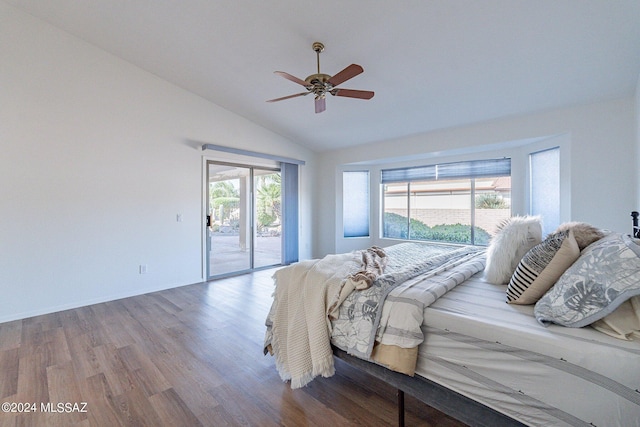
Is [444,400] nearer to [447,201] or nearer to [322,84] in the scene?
[322,84]

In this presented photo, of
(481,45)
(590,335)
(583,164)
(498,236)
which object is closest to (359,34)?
(481,45)

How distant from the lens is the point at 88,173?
369cm

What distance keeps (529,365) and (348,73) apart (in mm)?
2400

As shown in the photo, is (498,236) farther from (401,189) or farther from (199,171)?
(199,171)

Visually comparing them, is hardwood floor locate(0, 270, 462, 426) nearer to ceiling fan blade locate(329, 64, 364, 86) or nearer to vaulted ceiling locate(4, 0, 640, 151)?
ceiling fan blade locate(329, 64, 364, 86)

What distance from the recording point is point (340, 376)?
2131 millimetres

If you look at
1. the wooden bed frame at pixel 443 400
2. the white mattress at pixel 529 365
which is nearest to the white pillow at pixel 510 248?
the white mattress at pixel 529 365

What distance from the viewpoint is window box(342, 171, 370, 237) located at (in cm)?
621

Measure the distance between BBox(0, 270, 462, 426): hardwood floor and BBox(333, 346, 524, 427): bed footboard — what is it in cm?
28

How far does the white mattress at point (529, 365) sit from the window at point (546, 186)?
3.10 metres

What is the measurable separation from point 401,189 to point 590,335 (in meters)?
4.73


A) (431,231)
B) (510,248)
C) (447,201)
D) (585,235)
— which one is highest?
(447,201)

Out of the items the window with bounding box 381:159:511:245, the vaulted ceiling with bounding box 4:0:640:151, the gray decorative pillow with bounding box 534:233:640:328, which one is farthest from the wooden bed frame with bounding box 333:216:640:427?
the window with bounding box 381:159:511:245

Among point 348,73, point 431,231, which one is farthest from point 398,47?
point 431,231
